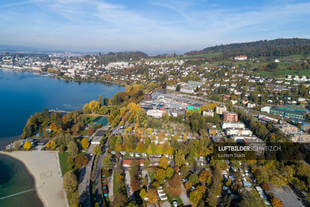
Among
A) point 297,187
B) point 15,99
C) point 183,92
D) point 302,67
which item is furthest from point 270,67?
point 15,99

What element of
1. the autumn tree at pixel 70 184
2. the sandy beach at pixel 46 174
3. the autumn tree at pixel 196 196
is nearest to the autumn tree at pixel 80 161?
the sandy beach at pixel 46 174

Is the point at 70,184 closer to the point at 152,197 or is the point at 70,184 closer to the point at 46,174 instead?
the point at 46,174

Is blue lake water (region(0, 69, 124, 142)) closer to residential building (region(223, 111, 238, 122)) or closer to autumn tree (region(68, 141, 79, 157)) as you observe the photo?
autumn tree (region(68, 141, 79, 157))

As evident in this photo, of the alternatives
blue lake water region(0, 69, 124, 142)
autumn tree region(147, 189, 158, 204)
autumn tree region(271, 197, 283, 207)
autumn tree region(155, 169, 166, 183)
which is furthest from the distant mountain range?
autumn tree region(147, 189, 158, 204)

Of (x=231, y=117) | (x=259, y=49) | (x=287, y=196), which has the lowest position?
(x=287, y=196)

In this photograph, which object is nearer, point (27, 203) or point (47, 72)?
point (27, 203)

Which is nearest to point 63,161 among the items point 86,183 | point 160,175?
point 86,183

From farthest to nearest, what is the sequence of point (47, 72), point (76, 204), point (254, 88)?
point (47, 72)
point (254, 88)
point (76, 204)

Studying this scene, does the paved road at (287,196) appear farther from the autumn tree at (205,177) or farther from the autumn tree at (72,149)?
the autumn tree at (72,149)

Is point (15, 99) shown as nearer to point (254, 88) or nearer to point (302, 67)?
point (254, 88)
